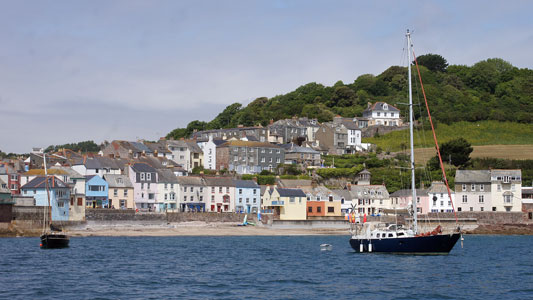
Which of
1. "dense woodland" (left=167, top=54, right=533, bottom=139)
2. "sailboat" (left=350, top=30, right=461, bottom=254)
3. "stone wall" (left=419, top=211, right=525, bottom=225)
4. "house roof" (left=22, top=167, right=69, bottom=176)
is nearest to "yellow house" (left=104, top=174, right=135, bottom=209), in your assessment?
"house roof" (left=22, top=167, right=69, bottom=176)

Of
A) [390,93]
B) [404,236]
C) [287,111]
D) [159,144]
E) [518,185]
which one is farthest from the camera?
[390,93]

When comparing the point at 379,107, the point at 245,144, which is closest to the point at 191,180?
the point at 245,144

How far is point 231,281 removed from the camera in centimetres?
3750

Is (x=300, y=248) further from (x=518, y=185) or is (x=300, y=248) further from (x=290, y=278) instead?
(x=518, y=185)

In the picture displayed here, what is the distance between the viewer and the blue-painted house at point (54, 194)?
7612 centimetres

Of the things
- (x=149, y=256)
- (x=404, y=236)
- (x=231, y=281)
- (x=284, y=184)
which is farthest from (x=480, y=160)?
(x=231, y=281)

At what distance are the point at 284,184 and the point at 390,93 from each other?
81.1 metres

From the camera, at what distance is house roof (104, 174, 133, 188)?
8762 centimetres

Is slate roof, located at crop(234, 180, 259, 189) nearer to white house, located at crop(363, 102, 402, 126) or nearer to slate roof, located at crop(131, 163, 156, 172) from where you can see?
slate roof, located at crop(131, 163, 156, 172)

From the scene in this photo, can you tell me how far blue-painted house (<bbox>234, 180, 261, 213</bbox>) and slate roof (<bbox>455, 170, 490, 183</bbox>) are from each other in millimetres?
27166

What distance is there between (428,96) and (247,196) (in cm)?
7162

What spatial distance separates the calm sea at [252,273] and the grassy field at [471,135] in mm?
64223

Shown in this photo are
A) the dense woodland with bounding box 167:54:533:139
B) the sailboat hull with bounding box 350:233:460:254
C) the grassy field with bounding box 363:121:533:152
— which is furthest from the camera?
the dense woodland with bounding box 167:54:533:139

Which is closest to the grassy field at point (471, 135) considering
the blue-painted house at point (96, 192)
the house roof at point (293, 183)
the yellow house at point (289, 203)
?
the house roof at point (293, 183)
